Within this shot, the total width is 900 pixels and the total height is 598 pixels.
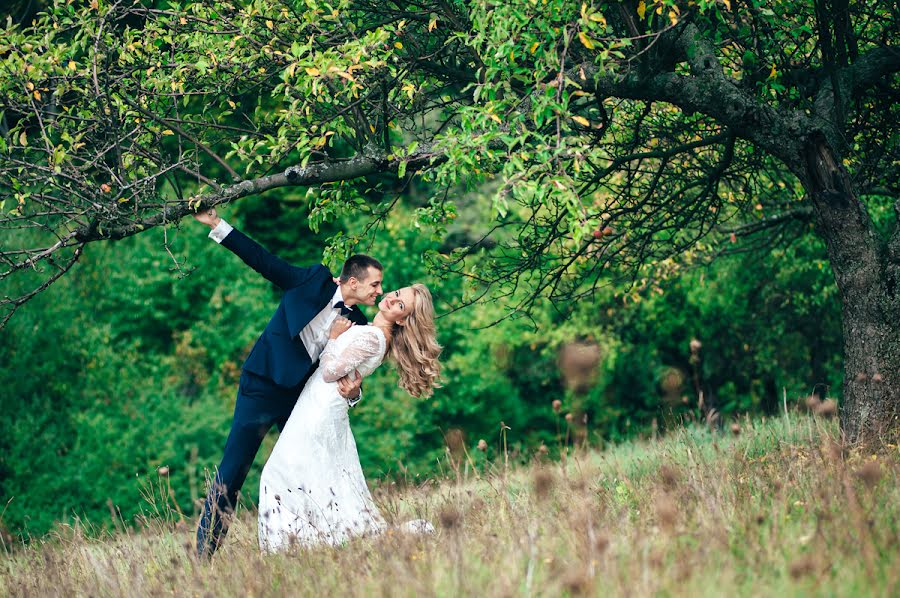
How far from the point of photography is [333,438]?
550 cm

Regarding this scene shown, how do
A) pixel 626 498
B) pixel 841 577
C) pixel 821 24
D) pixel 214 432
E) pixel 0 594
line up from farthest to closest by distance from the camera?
pixel 214 432, pixel 821 24, pixel 0 594, pixel 626 498, pixel 841 577

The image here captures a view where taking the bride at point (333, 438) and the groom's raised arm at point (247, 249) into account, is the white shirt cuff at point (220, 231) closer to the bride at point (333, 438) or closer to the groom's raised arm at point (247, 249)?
the groom's raised arm at point (247, 249)

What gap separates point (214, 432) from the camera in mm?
14086

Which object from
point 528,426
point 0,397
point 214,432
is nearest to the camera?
point 0,397

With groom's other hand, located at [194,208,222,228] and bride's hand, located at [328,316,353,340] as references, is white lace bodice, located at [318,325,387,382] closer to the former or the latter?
bride's hand, located at [328,316,353,340]

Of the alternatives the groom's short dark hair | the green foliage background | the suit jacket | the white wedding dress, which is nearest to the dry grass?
the white wedding dress

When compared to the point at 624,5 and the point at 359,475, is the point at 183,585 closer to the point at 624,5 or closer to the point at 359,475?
the point at 359,475

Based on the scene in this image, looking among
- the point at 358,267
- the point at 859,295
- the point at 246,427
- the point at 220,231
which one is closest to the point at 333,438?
the point at 246,427

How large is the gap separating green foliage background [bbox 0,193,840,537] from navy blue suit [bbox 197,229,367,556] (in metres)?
6.66

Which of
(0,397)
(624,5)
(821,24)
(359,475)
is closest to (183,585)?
(359,475)

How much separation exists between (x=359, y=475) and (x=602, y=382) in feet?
39.4

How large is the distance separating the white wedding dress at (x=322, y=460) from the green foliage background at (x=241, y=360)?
22.5ft

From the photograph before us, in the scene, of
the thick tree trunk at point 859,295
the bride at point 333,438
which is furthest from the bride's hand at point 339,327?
the thick tree trunk at point 859,295

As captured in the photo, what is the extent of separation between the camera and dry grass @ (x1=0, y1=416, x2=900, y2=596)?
129 inches
